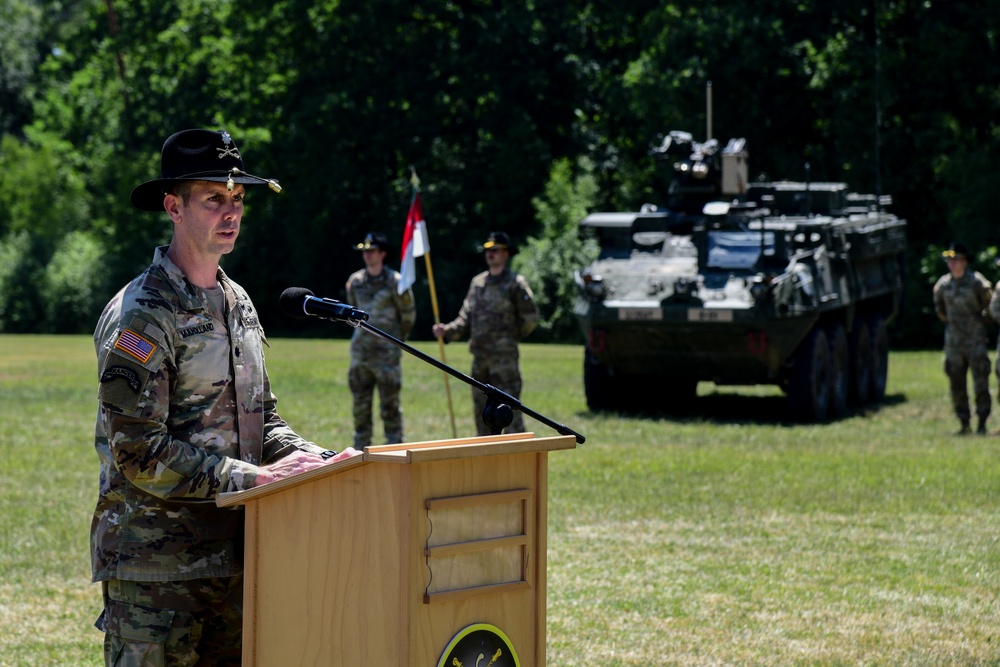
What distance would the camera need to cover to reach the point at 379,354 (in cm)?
1305

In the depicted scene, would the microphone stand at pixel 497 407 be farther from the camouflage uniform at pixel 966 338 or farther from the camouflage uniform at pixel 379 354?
the camouflage uniform at pixel 966 338

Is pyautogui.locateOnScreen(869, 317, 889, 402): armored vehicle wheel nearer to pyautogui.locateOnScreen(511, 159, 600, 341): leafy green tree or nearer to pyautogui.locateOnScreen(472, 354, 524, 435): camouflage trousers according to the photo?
pyautogui.locateOnScreen(472, 354, 524, 435): camouflage trousers

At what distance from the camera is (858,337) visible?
1934cm

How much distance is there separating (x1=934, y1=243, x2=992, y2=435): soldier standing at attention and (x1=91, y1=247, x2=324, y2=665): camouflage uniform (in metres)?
13.0

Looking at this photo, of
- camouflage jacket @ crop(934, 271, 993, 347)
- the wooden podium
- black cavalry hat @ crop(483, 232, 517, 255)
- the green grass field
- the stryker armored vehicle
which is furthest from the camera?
the stryker armored vehicle

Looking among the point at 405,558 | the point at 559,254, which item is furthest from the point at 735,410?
the point at 559,254

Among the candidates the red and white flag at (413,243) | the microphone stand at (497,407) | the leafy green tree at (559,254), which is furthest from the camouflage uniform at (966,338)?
the leafy green tree at (559,254)

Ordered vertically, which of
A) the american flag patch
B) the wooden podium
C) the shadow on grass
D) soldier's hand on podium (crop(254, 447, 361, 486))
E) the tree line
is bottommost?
the shadow on grass

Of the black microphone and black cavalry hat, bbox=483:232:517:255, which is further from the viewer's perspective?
black cavalry hat, bbox=483:232:517:255

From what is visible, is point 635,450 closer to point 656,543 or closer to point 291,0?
point 656,543

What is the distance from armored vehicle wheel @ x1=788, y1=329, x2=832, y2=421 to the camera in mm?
16984

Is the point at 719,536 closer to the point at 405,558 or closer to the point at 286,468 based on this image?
the point at 286,468

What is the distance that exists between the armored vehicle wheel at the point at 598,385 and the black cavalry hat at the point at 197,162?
1383 centimetres

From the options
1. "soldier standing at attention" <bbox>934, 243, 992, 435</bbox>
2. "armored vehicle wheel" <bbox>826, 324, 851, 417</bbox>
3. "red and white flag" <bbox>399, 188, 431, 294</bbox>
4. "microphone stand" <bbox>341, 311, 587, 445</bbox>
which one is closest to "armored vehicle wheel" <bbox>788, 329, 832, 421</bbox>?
"armored vehicle wheel" <bbox>826, 324, 851, 417</bbox>
